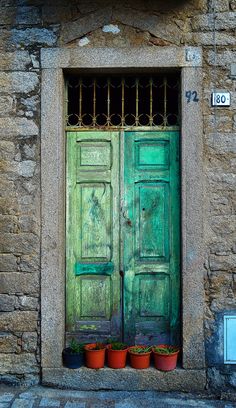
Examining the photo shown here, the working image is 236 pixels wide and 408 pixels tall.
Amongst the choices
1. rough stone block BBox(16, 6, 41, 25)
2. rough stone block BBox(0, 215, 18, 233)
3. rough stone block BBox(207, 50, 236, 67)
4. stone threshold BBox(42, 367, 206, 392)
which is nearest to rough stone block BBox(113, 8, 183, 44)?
rough stone block BBox(207, 50, 236, 67)

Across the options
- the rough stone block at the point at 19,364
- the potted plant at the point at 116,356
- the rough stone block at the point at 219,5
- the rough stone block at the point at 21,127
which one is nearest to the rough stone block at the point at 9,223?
the rough stone block at the point at 21,127

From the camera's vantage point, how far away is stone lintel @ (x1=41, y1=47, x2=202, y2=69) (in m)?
4.76

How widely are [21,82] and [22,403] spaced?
282 cm

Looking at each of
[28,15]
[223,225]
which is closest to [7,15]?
[28,15]

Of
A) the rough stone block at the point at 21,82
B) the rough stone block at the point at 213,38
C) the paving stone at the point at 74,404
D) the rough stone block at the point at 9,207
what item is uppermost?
the rough stone block at the point at 213,38

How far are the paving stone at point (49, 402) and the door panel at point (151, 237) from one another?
885 mm

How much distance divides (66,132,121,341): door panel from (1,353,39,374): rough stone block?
462mm

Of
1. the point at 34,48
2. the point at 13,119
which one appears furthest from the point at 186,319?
the point at 34,48

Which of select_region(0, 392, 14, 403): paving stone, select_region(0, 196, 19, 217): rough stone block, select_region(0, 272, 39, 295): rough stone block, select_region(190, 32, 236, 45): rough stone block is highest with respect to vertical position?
select_region(190, 32, 236, 45): rough stone block

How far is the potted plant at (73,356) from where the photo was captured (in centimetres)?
475

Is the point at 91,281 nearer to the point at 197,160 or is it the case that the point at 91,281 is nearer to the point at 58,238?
the point at 58,238

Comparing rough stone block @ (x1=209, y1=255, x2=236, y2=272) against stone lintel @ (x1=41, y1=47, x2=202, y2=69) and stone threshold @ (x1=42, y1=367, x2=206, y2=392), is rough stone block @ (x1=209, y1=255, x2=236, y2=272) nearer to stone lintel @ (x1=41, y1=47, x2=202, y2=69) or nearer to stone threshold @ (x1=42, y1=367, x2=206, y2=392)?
stone threshold @ (x1=42, y1=367, x2=206, y2=392)

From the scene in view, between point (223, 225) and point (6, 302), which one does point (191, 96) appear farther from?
point (6, 302)

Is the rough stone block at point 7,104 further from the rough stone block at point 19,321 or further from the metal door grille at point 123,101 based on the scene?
the rough stone block at point 19,321
